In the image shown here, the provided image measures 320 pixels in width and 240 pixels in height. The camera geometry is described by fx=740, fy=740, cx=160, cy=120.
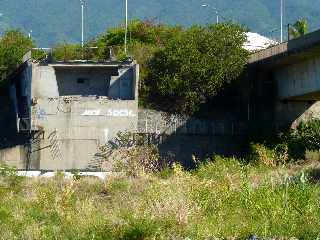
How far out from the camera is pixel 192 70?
153ft

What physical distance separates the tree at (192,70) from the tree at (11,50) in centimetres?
1238

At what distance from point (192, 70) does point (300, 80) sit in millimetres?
7225

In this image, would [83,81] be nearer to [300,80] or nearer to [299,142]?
[300,80]

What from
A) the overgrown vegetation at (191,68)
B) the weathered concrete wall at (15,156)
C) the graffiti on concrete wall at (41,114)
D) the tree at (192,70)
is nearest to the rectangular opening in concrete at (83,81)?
the overgrown vegetation at (191,68)

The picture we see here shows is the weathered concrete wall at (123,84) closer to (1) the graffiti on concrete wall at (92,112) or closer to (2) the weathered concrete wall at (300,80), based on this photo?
(1) the graffiti on concrete wall at (92,112)

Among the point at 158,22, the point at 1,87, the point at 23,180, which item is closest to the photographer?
the point at 23,180

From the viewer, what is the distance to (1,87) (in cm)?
5359

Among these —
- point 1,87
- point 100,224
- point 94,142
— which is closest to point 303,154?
point 94,142

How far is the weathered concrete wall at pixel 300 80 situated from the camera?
40.6 m

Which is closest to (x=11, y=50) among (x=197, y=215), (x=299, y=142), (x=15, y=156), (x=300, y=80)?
(x=15, y=156)

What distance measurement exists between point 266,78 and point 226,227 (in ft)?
126

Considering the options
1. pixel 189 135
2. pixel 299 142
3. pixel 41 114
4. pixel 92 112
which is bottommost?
pixel 299 142

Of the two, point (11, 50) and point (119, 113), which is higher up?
point (11, 50)

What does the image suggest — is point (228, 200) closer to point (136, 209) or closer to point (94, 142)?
point (136, 209)
